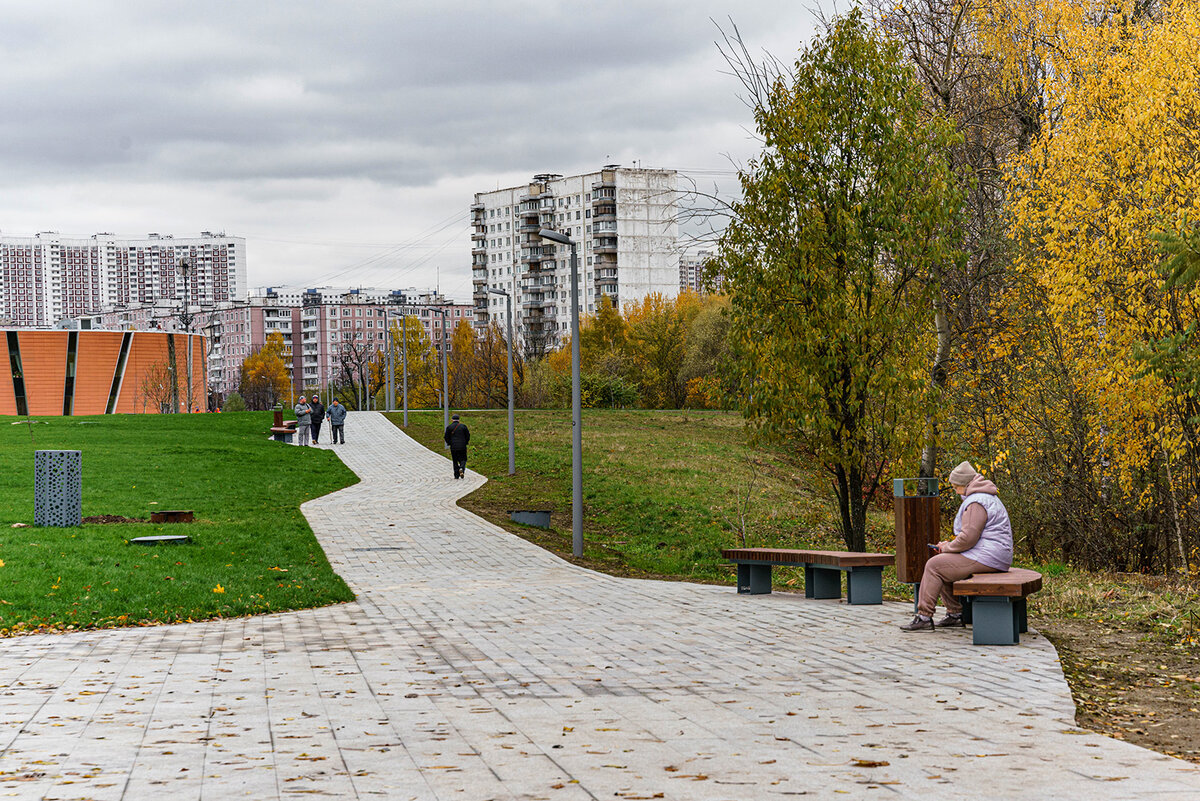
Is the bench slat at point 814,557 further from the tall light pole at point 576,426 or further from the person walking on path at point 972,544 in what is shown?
the tall light pole at point 576,426

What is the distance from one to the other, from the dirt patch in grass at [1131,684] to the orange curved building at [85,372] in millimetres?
81031

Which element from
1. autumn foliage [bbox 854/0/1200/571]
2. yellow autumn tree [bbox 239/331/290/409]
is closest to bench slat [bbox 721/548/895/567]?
autumn foliage [bbox 854/0/1200/571]

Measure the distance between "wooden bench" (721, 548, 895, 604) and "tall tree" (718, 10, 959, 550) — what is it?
2156 mm

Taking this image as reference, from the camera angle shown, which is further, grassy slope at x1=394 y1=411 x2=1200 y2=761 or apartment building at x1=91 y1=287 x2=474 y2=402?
apartment building at x1=91 y1=287 x2=474 y2=402

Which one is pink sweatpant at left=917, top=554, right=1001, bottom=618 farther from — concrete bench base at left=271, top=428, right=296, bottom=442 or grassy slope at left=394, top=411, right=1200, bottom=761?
concrete bench base at left=271, top=428, right=296, bottom=442

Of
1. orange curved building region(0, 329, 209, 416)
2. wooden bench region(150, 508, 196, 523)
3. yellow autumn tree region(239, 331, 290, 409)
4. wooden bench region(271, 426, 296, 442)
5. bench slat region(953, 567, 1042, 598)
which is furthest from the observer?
yellow autumn tree region(239, 331, 290, 409)

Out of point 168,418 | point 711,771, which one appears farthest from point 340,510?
point 168,418

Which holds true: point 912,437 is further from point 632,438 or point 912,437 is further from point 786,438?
point 632,438

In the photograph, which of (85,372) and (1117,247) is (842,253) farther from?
(85,372)

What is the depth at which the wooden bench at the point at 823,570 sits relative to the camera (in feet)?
37.7

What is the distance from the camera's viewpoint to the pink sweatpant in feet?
30.7

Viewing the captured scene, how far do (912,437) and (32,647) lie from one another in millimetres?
9788

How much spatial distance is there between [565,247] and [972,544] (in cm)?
12186

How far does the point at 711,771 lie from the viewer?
5414 millimetres
